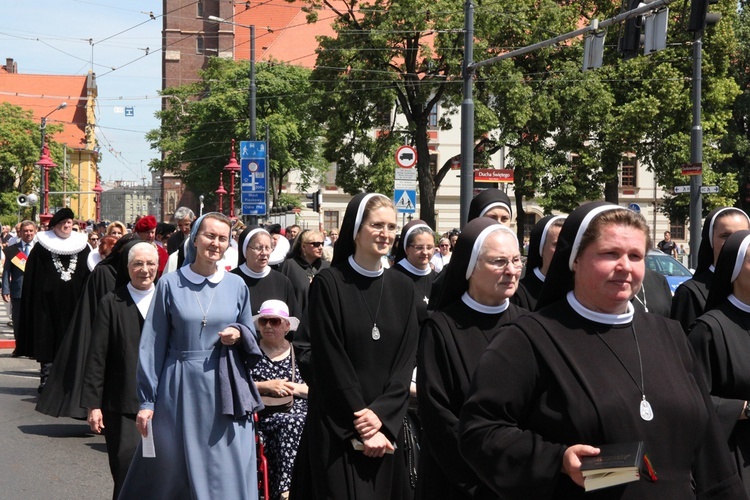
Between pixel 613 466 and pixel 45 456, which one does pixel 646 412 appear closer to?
pixel 613 466

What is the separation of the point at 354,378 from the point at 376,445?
354mm

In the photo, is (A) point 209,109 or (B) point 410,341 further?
(A) point 209,109

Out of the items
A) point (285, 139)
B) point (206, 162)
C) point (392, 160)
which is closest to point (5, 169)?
point (206, 162)

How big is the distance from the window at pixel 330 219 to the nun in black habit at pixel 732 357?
70.4m

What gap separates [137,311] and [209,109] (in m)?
61.3

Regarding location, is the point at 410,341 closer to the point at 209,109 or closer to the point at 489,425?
the point at 489,425

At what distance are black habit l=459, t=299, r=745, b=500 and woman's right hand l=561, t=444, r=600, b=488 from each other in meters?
0.05

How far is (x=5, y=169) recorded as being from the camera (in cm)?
8394

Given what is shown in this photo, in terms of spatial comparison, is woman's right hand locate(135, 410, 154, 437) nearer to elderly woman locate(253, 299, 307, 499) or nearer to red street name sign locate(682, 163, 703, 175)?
elderly woman locate(253, 299, 307, 499)

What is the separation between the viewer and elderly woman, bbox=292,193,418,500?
19.2 feet

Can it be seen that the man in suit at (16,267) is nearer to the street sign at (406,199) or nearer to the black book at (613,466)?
the street sign at (406,199)

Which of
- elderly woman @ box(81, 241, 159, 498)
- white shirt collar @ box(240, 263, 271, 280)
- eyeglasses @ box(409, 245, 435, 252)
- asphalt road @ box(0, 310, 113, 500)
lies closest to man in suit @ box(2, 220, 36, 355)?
asphalt road @ box(0, 310, 113, 500)

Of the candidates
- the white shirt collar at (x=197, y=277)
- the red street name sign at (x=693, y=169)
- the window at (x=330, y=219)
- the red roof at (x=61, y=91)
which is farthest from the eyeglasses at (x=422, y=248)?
the red roof at (x=61, y=91)

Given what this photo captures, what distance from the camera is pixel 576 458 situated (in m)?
3.10
